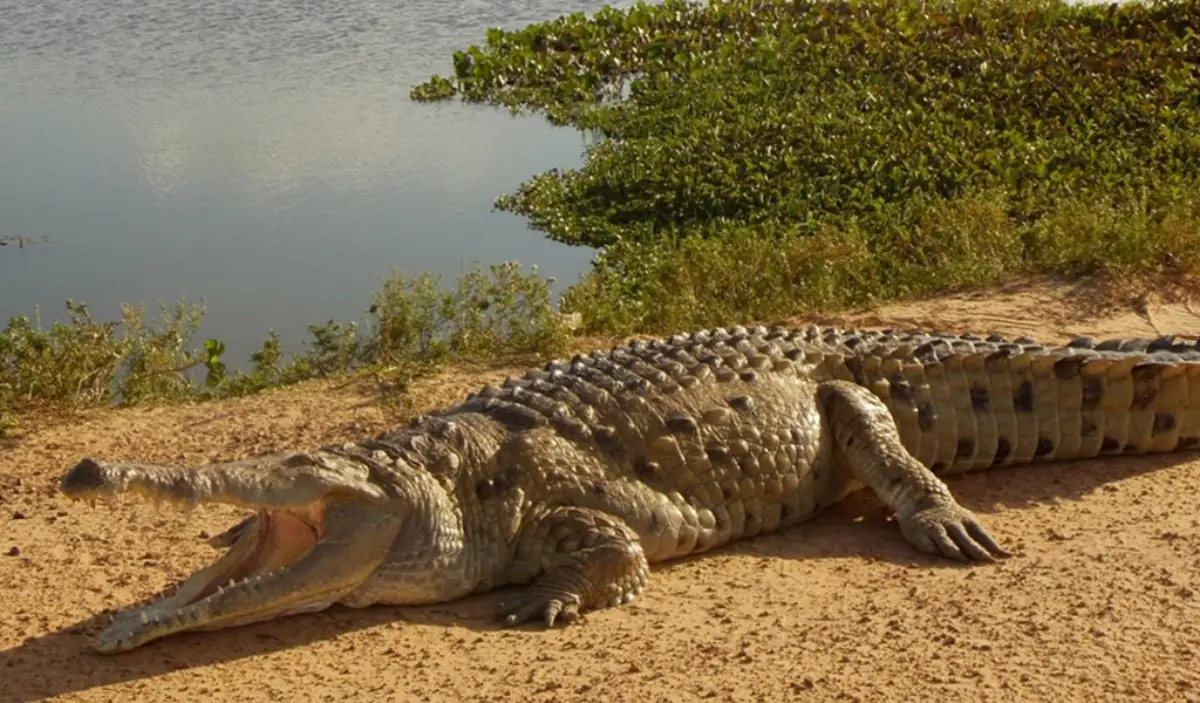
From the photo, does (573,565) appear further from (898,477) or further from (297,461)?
(898,477)

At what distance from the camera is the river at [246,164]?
10.4 m

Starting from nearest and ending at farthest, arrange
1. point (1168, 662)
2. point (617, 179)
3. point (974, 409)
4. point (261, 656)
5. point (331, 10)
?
point (1168, 662) → point (261, 656) → point (974, 409) → point (617, 179) → point (331, 10)

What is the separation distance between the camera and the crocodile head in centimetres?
410

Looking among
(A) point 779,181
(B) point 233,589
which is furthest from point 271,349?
(A) point 779,181

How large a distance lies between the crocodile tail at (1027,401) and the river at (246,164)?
438 cm

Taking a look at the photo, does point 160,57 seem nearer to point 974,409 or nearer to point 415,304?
point 415,304

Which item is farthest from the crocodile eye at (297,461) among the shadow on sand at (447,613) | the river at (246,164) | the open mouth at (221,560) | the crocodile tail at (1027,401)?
the river at (246,164)

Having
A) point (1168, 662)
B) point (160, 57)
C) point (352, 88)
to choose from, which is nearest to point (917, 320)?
point (1168, 662)

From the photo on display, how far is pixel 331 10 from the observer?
1989cm

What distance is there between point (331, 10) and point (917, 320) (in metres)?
14.2

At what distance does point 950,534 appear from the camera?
16.2 ft

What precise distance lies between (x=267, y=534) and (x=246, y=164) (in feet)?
29.5

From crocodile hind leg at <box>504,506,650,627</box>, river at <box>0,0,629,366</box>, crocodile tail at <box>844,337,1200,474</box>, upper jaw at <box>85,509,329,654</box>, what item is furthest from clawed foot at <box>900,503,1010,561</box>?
river at <box>0,0,629,366</box>

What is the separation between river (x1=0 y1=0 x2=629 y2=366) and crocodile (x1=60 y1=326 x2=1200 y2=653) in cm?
429
